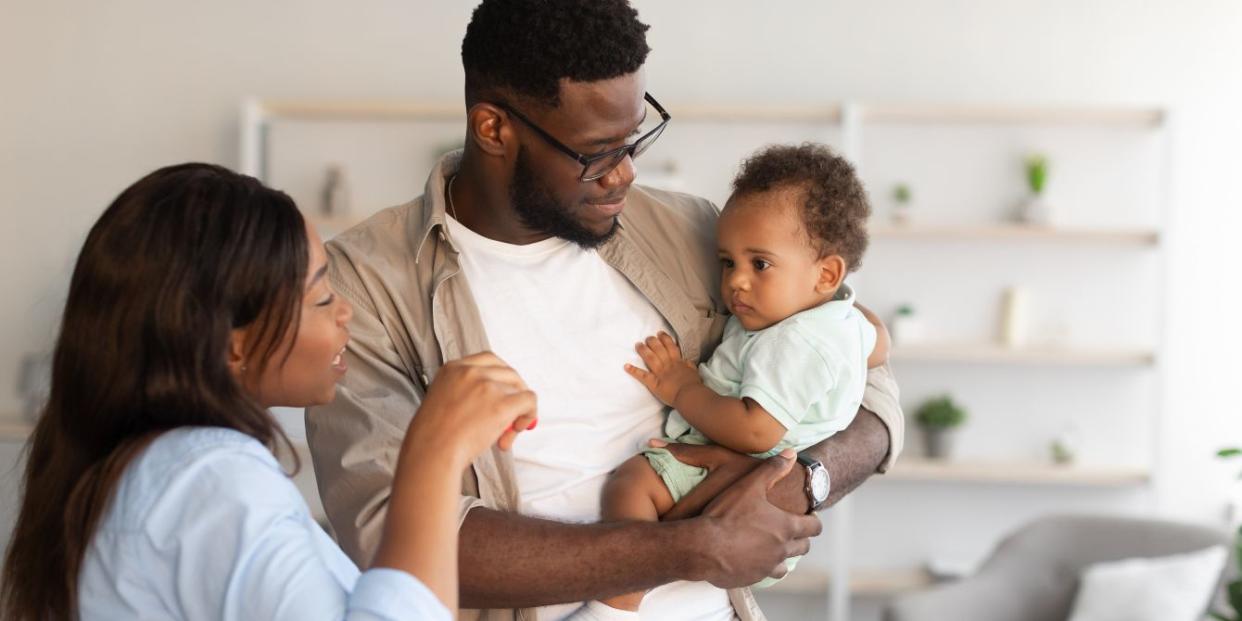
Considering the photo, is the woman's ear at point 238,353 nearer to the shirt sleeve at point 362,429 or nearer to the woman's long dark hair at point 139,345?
the woman's long dark hair at point 139,345

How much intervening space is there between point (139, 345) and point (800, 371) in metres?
0.93

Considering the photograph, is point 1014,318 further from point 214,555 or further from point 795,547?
point 214,555

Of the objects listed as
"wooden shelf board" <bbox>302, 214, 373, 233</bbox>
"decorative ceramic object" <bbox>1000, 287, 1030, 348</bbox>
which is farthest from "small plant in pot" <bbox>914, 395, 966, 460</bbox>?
"wooden shelf board" <bbox>302, 214, 373, 233</bbox>

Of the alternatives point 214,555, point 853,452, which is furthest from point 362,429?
point 853,452

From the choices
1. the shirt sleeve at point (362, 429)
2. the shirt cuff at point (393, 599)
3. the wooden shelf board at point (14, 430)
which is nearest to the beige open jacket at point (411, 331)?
the shirt sleeve at point (362, 429)

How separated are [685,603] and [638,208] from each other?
607 millimetres

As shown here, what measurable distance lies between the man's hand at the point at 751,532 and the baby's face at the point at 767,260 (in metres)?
0.24

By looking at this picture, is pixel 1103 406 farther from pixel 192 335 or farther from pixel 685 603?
pixel 192 335

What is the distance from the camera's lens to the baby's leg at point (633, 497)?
1632 millimetres

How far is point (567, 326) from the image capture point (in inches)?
69.2

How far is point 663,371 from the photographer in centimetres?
177

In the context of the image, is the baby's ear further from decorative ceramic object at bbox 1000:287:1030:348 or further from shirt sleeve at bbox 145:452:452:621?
decorative ceramic object at bbox 1000:287:1030:348

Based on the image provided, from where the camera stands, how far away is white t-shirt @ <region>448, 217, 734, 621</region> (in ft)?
5.55

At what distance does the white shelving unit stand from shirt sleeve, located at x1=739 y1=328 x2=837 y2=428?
3065mm
